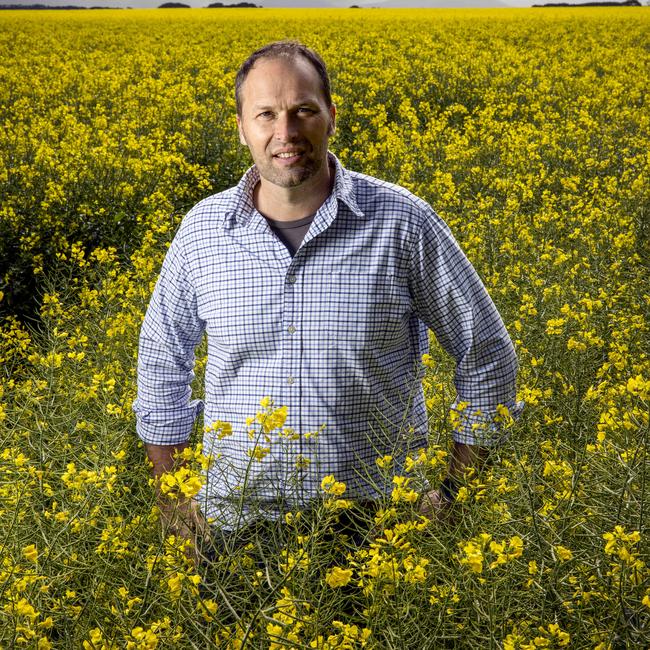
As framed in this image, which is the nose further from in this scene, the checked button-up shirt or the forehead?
the checked button-up shirt

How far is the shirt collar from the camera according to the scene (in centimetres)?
226

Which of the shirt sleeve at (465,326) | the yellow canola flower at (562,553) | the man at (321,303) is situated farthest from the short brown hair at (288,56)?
the yellow canola flower at (562,553)

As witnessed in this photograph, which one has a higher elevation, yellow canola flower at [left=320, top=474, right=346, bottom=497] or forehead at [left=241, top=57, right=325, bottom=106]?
forehead at [left=241, top=57, right=325, bottom=106]

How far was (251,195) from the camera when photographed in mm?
2441

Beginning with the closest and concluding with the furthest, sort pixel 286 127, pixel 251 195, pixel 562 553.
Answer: pixel 562 553 < pixel 286 127 < pixel 251 195

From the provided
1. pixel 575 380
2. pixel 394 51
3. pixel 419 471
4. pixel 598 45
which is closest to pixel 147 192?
pixel 575 380

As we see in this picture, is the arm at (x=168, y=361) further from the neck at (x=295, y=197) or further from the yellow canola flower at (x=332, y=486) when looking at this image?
the yellow canola flower at (x=332, y=486)

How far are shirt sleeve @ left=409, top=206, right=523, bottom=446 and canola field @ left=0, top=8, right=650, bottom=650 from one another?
0.44 feet

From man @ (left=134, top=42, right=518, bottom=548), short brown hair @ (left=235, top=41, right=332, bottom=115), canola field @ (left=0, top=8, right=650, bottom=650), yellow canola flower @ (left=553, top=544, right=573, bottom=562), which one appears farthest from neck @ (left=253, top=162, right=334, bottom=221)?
yellow canola flower @ (left=553, top=544, right=573, bottom=562)

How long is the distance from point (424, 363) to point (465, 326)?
156 millimetres

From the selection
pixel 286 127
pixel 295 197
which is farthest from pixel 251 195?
pixel 286 127

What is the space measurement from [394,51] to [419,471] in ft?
53.1

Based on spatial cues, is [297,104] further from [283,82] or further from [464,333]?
[464,333]

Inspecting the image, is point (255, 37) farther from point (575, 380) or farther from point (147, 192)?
point (575, 380)
